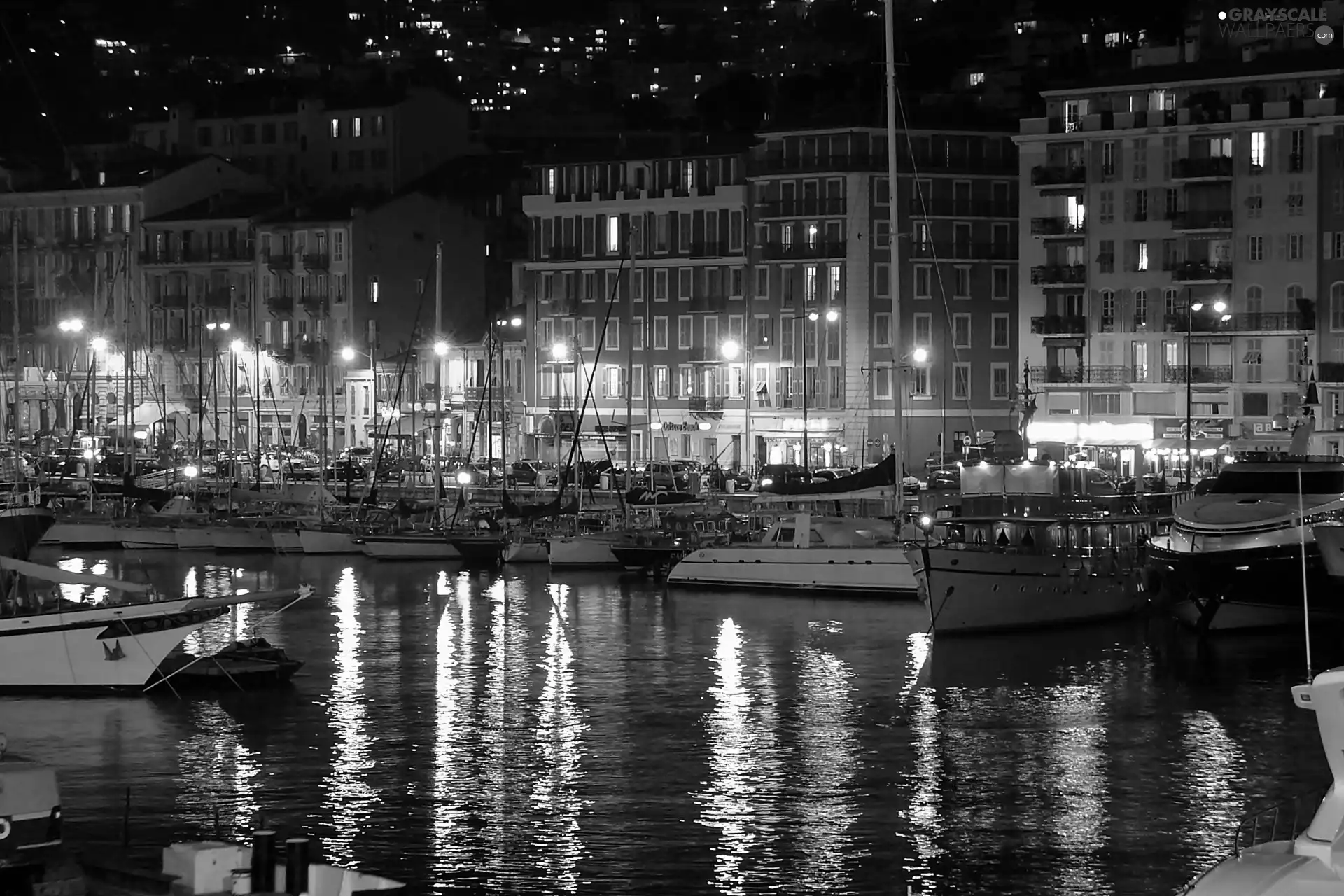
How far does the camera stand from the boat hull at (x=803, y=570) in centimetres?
5988

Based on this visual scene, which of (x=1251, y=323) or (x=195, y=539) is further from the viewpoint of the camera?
(x=1251, y=323)

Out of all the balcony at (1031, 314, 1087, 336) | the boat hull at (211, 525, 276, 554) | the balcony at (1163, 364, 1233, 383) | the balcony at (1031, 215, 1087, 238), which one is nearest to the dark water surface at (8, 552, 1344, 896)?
the boat hull at (211, 525, 276, 554)

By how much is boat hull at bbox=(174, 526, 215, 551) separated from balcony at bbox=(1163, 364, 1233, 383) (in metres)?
35.5

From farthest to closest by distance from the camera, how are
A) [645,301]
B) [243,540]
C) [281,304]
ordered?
[281,304], [645,301], [243,540]

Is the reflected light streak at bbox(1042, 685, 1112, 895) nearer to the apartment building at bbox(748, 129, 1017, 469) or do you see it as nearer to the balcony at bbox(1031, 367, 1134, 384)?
the balcony at bbox(1031, 367, 1134, 384)

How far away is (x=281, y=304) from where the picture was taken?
11338cm

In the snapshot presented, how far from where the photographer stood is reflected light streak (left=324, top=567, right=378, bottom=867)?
99.9 feet

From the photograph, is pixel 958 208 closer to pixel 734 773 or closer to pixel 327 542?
pixel 327 542

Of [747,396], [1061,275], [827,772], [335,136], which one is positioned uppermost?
[335,136]

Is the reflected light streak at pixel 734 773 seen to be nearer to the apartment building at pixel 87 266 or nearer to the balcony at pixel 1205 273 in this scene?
the balcony at pixel 1205 273

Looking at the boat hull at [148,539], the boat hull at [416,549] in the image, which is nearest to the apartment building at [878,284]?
the boat hull at [416,549]

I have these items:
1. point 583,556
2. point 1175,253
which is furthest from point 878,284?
point 583,556

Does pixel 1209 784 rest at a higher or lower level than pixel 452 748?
lower

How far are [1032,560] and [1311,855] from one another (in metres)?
33.9
